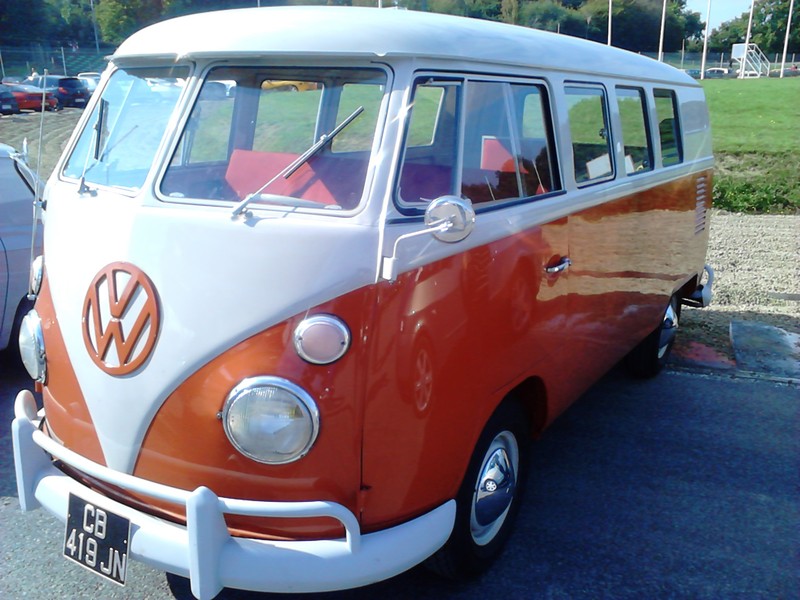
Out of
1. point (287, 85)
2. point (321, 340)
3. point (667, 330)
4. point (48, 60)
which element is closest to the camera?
point (321, 340)

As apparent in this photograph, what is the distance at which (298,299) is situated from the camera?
2.35 meters

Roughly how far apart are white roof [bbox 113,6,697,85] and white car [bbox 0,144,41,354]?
2338 mm

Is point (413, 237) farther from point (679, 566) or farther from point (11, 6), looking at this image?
point (11, 6)

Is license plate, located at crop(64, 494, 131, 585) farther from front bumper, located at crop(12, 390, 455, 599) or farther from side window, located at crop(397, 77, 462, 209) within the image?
side window, located at crop(397, 77, 462, 209)

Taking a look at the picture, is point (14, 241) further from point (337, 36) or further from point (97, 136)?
point (337, 36)

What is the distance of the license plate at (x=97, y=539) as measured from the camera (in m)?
2.44

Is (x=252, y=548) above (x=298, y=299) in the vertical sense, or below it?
below

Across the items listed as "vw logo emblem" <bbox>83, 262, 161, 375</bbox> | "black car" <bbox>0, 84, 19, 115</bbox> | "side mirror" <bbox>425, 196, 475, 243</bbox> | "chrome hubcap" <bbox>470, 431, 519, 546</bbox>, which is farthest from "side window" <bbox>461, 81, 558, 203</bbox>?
"black car" <bbox>0, 84, 19, 115</bbox>

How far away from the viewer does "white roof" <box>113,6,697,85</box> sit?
2.57 metres

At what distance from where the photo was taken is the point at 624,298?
14.2 feet

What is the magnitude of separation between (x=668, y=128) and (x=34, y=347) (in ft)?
13.6

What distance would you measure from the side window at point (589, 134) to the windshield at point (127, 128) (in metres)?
1.82

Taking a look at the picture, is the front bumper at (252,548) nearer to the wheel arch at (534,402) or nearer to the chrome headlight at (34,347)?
the chrome headlight at (34,347)

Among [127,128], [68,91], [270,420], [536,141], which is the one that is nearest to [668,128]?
[536,141]
